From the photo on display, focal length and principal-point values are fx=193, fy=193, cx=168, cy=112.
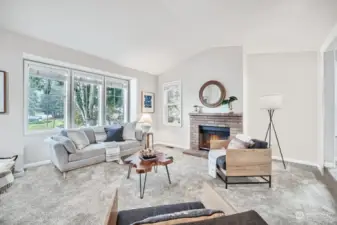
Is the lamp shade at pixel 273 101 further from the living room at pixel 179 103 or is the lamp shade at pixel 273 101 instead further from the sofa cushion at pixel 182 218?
the sofa cushion at pixel 182 218

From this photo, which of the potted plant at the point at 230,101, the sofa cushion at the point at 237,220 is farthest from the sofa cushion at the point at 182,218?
the potted plant at the point at 230,101

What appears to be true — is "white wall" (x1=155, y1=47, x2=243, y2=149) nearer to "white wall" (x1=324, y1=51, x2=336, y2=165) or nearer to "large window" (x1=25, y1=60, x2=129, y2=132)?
"large window" (x1=25, y1=60, x2=129, y2=132)

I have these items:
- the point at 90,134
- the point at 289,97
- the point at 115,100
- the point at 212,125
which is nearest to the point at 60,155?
the point at 90,134

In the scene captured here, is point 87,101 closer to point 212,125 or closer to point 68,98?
point 68,98

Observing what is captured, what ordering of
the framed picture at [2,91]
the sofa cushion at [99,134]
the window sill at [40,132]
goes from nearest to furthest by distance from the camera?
the framed picture at [2,91] < the window sill at [40,132] < the sofa cushion at [99,134]

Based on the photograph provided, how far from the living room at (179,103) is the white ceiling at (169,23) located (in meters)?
0.03

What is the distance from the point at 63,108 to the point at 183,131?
135 inches

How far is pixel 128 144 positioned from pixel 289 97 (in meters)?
3.90

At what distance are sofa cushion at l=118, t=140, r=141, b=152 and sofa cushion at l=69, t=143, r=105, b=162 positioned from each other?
44 centimetres

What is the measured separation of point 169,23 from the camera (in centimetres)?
411

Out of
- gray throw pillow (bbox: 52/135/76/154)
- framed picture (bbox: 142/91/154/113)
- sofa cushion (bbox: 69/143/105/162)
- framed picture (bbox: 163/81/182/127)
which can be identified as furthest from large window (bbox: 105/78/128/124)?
gray throw pillow (bbox: 52/135/76/154)

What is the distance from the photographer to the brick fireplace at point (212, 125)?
16.0 feet

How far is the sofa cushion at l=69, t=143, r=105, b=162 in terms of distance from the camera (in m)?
3.59

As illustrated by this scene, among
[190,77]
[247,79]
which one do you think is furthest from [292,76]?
[190,77]
